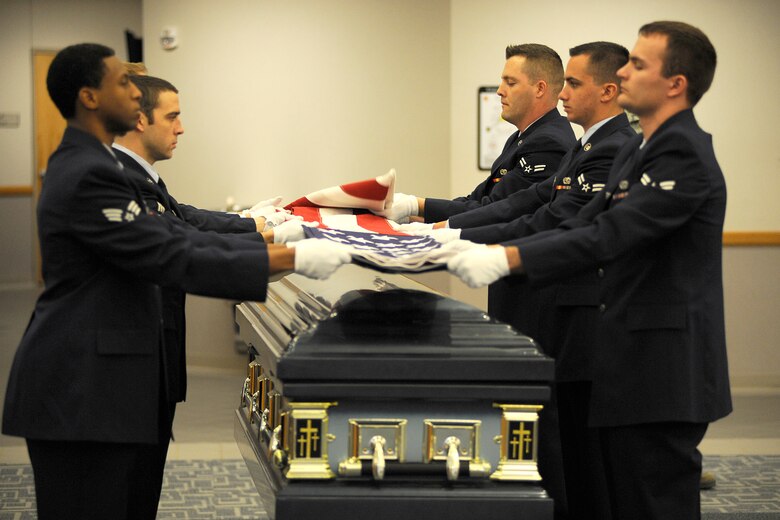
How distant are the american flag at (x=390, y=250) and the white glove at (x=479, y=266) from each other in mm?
58

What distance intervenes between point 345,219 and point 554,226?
87 cm

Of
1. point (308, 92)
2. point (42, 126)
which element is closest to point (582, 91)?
point (308, 92)

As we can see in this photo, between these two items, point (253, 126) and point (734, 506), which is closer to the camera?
point (734, 506)

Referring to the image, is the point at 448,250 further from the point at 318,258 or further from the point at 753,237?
the point at 753,237

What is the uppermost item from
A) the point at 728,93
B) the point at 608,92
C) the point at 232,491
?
the point at 728,93

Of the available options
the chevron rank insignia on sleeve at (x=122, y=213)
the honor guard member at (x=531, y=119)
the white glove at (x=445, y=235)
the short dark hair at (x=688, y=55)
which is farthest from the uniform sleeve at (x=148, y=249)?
the honor guard member at (x=531, y=119)

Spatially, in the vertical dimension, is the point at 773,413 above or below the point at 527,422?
below

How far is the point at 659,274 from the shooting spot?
2.73 meters

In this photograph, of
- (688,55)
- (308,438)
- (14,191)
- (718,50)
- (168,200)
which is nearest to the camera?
(308,438)

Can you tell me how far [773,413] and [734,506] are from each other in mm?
2134

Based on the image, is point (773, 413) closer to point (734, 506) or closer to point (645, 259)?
point (734, 506)

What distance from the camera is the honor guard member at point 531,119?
13.0ft

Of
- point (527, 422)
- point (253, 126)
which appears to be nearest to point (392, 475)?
point (527, 422)

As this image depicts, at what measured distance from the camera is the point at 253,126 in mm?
7230
